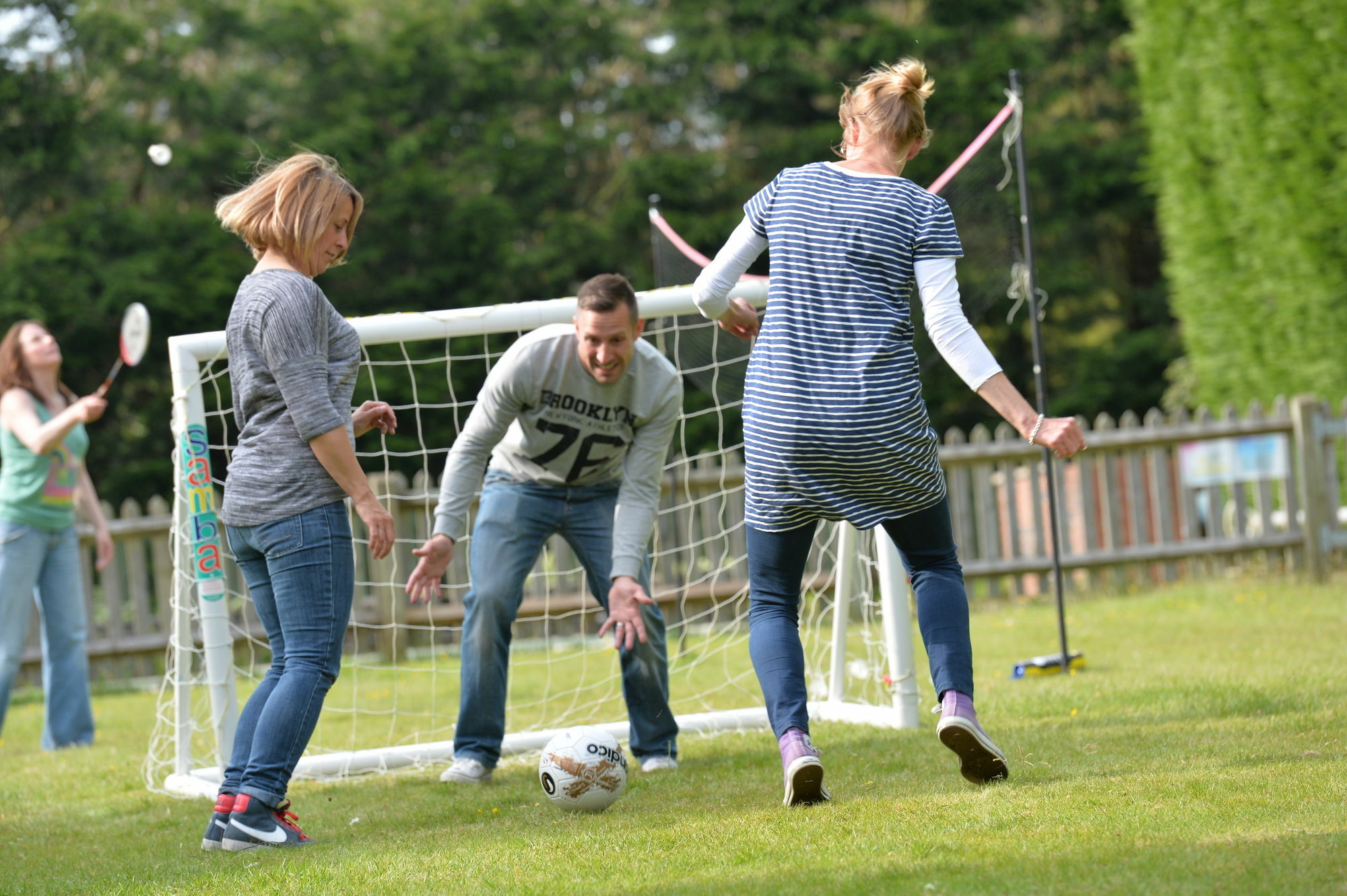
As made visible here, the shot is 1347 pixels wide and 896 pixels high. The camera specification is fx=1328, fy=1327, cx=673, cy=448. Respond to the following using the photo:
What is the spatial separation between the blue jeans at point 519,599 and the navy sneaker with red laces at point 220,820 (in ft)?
3.26

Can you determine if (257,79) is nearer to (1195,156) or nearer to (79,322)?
(79,322)

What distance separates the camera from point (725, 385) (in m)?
7.16

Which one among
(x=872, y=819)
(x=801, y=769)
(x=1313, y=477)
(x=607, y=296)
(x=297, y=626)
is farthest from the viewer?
(x=1313, y=477)

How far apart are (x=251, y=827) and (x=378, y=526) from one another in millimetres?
860

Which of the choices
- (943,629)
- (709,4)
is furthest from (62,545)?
(709,4)

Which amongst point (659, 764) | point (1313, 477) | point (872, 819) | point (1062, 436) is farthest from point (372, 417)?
point (1313, 477)

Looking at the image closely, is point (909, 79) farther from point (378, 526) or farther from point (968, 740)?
point (378, 526)

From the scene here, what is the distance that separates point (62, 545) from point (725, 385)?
3.36 metres

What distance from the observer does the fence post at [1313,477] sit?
30.1 feet

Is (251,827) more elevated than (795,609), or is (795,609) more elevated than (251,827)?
(795,609)

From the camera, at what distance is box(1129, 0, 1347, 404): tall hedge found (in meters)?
9.52

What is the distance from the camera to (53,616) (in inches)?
243

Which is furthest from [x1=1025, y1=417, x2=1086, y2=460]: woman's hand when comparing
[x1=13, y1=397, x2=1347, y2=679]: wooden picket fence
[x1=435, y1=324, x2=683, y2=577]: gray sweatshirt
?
[x1=13, y1=397, x2=1347, y2=679]: wooden picket fence

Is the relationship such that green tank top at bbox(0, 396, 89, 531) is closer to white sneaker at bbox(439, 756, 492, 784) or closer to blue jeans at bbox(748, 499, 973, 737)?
white sneaker at bbox(439, 756, 492, 784)
